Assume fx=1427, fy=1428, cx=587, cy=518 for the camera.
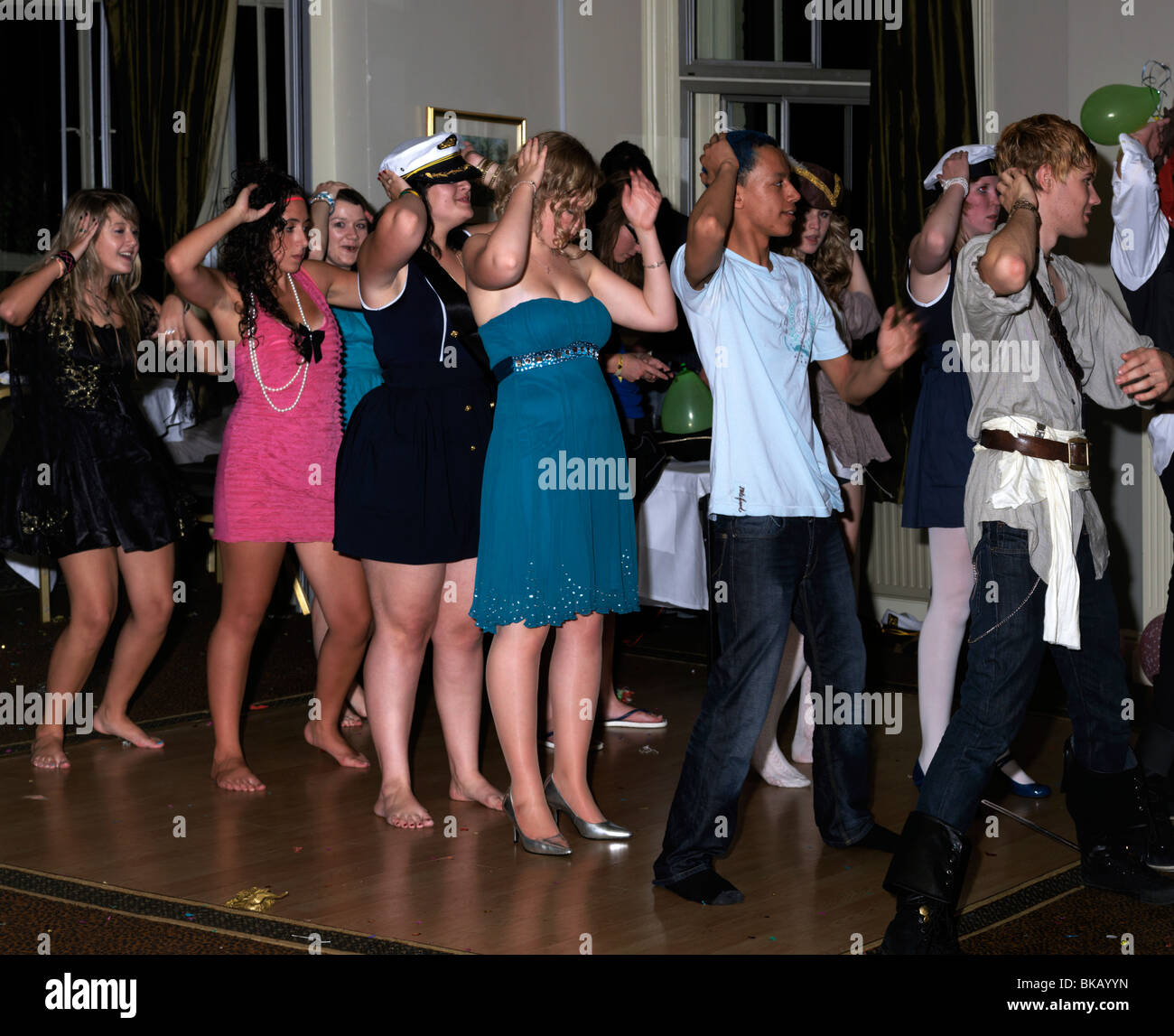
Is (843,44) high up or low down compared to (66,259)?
up

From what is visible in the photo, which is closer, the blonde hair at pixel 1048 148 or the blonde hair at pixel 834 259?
the blonde hair at pixel 1048 148

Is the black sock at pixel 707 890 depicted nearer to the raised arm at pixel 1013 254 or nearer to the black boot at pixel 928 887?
the black boot at pixel 928 887

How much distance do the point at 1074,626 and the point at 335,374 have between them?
213cm

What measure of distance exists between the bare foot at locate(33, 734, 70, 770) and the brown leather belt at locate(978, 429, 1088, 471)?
9.00 feet

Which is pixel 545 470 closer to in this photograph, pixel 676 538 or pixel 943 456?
pixel 943 456

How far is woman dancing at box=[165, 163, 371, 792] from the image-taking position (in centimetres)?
369

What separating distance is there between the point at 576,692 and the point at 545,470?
0.53 meters

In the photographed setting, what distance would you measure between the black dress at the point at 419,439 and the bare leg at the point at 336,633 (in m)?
0.43

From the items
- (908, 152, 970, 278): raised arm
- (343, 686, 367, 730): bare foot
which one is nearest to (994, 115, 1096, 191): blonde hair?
(908, 152, 970, 278): raised arm

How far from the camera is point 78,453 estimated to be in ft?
13.0

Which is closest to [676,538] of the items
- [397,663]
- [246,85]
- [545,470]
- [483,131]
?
[397,663]

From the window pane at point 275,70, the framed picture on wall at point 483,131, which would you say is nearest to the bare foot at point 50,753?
the framed picture on wall at point 483,131

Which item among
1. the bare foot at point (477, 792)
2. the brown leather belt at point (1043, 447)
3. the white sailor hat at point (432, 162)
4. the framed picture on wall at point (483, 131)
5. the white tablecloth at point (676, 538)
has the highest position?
the framed picture on wall at point (483, 131)

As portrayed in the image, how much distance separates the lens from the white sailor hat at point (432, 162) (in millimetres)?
3289
